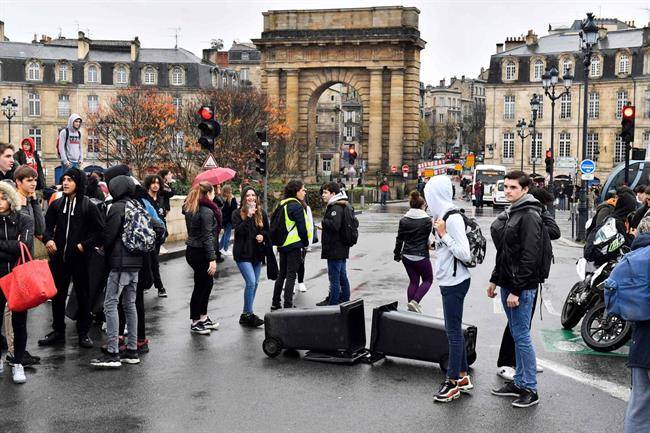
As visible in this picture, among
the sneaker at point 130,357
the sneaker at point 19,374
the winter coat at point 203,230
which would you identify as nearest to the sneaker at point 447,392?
the sneaker at point 130,357

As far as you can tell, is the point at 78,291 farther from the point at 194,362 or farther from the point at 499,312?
the point at 499,312

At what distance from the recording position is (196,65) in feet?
279

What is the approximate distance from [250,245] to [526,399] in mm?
5004

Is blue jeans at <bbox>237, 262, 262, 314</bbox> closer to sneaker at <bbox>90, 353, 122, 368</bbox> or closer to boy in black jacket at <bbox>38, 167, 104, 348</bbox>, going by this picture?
boy in black jacket at <bbox>38, 167, 104, 348</bbox>

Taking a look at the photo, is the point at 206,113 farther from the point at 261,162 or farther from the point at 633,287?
the point at 633,287

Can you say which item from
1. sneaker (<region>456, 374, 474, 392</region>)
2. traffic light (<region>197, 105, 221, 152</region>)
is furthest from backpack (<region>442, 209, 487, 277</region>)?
traffic light (<region>197, 105, 221, 152</region>)

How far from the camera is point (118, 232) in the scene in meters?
9.35

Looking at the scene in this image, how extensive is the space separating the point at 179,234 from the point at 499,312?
11877 mm

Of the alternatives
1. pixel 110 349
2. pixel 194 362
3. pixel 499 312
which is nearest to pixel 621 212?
pixel 499 312

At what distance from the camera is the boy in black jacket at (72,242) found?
33.3ft

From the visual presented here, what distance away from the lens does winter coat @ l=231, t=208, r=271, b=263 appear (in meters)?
11.8

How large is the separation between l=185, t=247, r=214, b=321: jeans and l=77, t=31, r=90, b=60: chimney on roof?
257ft

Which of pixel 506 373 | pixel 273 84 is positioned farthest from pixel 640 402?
pixel 273 84

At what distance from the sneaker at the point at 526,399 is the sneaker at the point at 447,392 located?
0.54 meters
